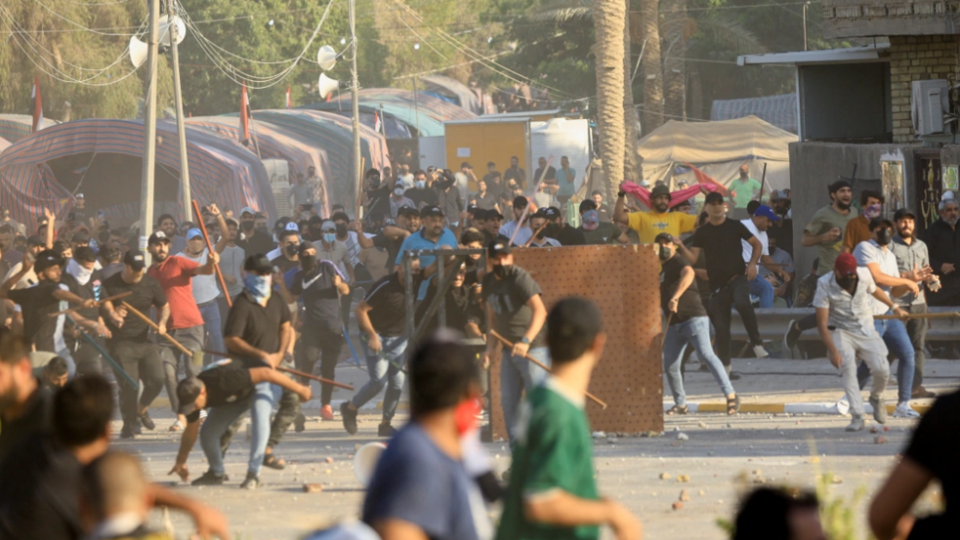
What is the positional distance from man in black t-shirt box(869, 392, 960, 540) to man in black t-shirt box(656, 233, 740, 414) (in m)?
7.49

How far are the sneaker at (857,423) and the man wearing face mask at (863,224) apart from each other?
200cm

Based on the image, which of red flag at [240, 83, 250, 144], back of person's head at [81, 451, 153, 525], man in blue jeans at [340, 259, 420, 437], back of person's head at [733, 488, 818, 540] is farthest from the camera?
red flag at [240, 83, 250, 144]

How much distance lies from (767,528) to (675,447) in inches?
285

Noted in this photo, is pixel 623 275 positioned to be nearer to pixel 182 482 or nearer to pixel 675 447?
pixel 675 447

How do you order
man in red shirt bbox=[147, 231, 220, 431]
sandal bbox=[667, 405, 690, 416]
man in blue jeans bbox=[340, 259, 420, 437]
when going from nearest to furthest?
man in blue jeans bbox=[340, 259, 420, 437] < sandal bbox=[667, 405, 690, 416] < man in red shirt bbox=[147, 231, 220, 431]

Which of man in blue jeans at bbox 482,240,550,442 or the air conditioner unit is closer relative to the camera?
man in blue jeans at bbox 482,240,550,442

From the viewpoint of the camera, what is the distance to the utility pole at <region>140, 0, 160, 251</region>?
17.9m

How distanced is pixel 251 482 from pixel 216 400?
58 cm

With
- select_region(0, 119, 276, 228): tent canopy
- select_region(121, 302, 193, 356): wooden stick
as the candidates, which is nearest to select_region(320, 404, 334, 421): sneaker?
select_region(121, 302, 193, 356): wooden stick

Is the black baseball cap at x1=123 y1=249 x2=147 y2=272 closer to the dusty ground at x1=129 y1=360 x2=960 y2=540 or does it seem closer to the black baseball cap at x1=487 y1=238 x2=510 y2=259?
the dusty ground at x1=129 y1=360 x2=960 y2=540

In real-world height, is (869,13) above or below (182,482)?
above

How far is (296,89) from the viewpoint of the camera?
66000 millimetres

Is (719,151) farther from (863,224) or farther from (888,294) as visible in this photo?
(888,294)

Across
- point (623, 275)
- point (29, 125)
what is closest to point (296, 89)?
point (29, 125)
